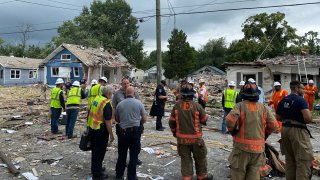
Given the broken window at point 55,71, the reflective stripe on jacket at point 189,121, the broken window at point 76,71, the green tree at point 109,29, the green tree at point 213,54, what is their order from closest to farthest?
the reflective stripe on jacket at point 189,121 → the broken window at point 76,71 → the broken window at point 55,71 → the green tree at point 109,29 → the green tree at point 213,54

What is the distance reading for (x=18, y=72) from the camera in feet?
156

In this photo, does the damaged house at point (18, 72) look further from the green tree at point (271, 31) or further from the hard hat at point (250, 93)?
the hard hat at point (250, 93)

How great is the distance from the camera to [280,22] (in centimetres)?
4594

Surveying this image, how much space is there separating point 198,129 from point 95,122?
6.61 ft

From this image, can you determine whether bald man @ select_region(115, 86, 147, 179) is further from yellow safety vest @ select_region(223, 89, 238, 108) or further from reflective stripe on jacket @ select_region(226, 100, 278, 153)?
yellow safety vest @ select_region(223, 89, 238, 108)

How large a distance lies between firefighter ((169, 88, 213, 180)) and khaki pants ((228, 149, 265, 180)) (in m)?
1.04

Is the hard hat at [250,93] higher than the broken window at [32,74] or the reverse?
the reverse

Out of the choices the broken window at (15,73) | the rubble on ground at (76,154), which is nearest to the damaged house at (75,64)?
the broken window at (15,73)

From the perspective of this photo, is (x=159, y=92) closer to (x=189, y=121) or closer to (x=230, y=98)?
(x=230, y=98)

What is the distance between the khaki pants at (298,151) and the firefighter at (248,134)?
0.93m

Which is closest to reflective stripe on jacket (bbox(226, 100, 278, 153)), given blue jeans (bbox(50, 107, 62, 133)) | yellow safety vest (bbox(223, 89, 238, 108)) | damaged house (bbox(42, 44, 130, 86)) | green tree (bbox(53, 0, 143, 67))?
yellow safety vest (bbox(223, 89, 238, 108))

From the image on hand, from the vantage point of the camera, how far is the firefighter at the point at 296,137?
563cm

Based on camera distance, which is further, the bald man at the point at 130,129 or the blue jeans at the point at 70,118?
the blue jeans at the point at 70,118

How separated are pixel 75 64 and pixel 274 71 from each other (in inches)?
810
